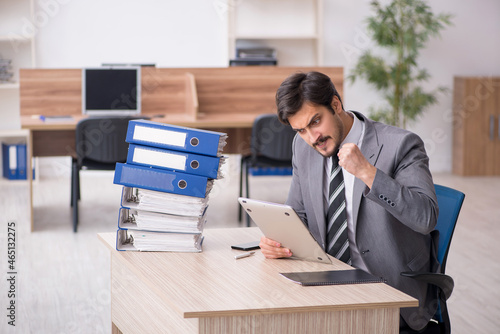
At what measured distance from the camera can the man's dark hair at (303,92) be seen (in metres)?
1.99

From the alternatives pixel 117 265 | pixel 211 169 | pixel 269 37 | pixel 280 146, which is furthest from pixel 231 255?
pixel 269 37

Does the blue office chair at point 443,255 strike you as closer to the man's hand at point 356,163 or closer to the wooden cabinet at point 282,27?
the man's hand at point 356,163

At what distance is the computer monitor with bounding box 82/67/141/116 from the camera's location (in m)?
5.05

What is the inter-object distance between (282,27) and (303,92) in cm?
510

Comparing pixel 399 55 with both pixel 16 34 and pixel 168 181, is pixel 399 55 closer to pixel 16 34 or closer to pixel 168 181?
pixel 16 34

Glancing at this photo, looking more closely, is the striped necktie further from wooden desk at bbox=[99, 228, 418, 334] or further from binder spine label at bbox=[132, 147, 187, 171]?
binder spine label at bbox=[132, 147, 187, 171]

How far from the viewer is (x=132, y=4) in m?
6.71

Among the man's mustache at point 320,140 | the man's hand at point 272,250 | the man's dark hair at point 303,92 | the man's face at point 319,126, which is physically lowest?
the man's hand at point 272,250

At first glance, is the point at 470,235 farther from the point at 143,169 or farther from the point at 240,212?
the point at 143,169

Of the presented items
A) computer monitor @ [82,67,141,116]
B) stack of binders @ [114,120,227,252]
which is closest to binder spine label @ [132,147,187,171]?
stack of binders @ [114,120,227,252]

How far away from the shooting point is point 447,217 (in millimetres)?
2084

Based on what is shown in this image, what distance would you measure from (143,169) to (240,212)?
304 cm

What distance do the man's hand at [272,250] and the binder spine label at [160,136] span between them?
14.7 inches

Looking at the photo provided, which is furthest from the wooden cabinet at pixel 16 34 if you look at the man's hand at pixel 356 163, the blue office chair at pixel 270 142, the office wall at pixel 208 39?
the man's hand at pixel 356 163
